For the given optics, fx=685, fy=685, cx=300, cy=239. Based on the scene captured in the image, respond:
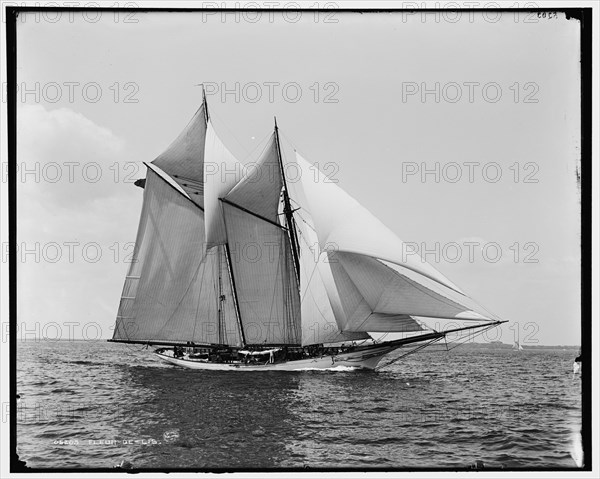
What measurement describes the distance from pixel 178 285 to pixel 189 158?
11.3ft

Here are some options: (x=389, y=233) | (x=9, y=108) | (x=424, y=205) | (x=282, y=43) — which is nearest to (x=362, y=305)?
(x=389, y=233)

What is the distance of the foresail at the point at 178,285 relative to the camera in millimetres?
12398

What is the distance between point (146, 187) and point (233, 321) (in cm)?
543

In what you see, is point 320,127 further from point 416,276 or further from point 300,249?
point 300,249

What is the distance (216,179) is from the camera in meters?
10.7

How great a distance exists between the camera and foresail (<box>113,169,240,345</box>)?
1240 centimetres

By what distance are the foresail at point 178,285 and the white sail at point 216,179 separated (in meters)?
0.67

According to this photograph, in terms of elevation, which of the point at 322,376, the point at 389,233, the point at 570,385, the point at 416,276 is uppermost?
the point at 389,233

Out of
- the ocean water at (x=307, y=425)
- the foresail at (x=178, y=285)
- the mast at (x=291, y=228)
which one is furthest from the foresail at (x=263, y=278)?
the ocean water at (x=307, y=425)

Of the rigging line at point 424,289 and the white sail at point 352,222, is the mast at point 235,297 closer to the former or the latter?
the white sail at point 352,222

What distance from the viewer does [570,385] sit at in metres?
7.46

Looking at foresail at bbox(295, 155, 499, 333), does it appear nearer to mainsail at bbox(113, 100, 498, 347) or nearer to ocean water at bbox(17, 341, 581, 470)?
mainsail at bbox(113, 100, 498, 347)

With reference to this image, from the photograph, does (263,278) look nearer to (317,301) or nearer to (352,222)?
(317,301)

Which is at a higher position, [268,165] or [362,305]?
[268,165]
